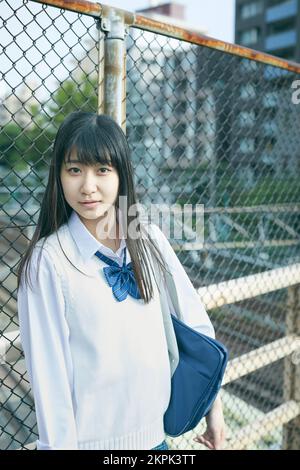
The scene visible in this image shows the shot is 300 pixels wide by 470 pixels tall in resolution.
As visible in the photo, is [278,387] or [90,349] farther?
[278,387]

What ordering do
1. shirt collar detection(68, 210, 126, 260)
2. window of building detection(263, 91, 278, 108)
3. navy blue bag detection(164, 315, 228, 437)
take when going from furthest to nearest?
1. window of building detection(263, 91, 278, 108)
2. navy blue bag detection(164, 315, 228, 437)
3. shirt collar detection(68, 210, 126, 260)

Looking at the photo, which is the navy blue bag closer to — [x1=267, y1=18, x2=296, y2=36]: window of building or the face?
the face

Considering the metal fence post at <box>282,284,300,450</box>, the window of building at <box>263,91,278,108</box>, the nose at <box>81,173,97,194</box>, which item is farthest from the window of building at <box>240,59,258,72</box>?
the nose at <box>81,173,97,194</box>

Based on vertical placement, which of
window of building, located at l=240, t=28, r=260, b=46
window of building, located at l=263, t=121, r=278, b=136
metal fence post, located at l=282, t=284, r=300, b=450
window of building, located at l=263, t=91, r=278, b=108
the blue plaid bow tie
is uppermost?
window of building, located at l=240, t=28, r=260, b=46

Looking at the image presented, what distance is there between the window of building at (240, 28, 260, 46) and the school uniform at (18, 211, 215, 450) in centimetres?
3967

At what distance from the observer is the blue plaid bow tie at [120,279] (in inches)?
50.9

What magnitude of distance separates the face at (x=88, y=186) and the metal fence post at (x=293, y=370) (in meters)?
2.03

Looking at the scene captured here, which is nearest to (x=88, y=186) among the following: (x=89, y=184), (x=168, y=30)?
(x=89, y=184)

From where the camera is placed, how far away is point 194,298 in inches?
59.4

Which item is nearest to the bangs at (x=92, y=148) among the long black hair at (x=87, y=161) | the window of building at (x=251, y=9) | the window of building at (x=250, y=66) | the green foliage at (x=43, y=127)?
the long black hair at (x=87, y=161)

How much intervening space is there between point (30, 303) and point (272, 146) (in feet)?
13.1

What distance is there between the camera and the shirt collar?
1.29 metres
